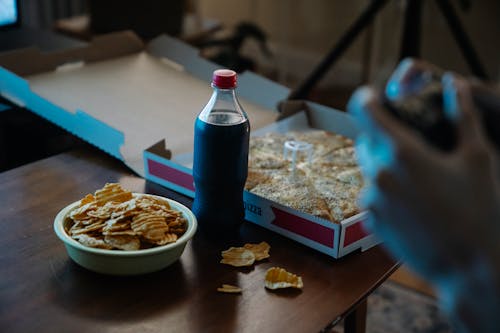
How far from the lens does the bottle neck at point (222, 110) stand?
1061mm

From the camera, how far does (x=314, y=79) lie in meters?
2.84

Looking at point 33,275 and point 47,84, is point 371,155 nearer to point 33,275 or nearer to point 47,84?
point 33,275

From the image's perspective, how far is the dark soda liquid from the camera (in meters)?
1.04

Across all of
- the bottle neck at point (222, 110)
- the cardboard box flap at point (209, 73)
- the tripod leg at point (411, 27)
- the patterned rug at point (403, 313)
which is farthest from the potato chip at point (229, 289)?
the tripod leg at point (411, 27)

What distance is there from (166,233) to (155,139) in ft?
1.50

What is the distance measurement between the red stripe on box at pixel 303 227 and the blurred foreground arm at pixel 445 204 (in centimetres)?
47

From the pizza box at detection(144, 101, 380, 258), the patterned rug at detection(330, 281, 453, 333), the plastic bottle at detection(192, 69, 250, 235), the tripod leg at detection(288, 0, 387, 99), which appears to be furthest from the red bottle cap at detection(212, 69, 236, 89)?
the tripod leg at detection(288, 0, 387, 99)

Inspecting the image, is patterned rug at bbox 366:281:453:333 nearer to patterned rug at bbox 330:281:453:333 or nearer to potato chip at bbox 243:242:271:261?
patterned rug at bbox 330:281:453:333

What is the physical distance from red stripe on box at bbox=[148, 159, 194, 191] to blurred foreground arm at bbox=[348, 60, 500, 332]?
668mm

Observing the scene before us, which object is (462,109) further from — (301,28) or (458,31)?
(301,28)

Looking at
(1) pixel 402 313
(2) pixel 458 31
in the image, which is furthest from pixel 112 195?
(2) pixel 458 31

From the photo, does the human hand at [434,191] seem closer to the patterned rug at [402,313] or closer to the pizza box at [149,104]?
the pizza box at [149,104]

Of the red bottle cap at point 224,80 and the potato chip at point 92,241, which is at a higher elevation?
the red bottle cap at point 224,80

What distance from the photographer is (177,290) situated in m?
0.96
